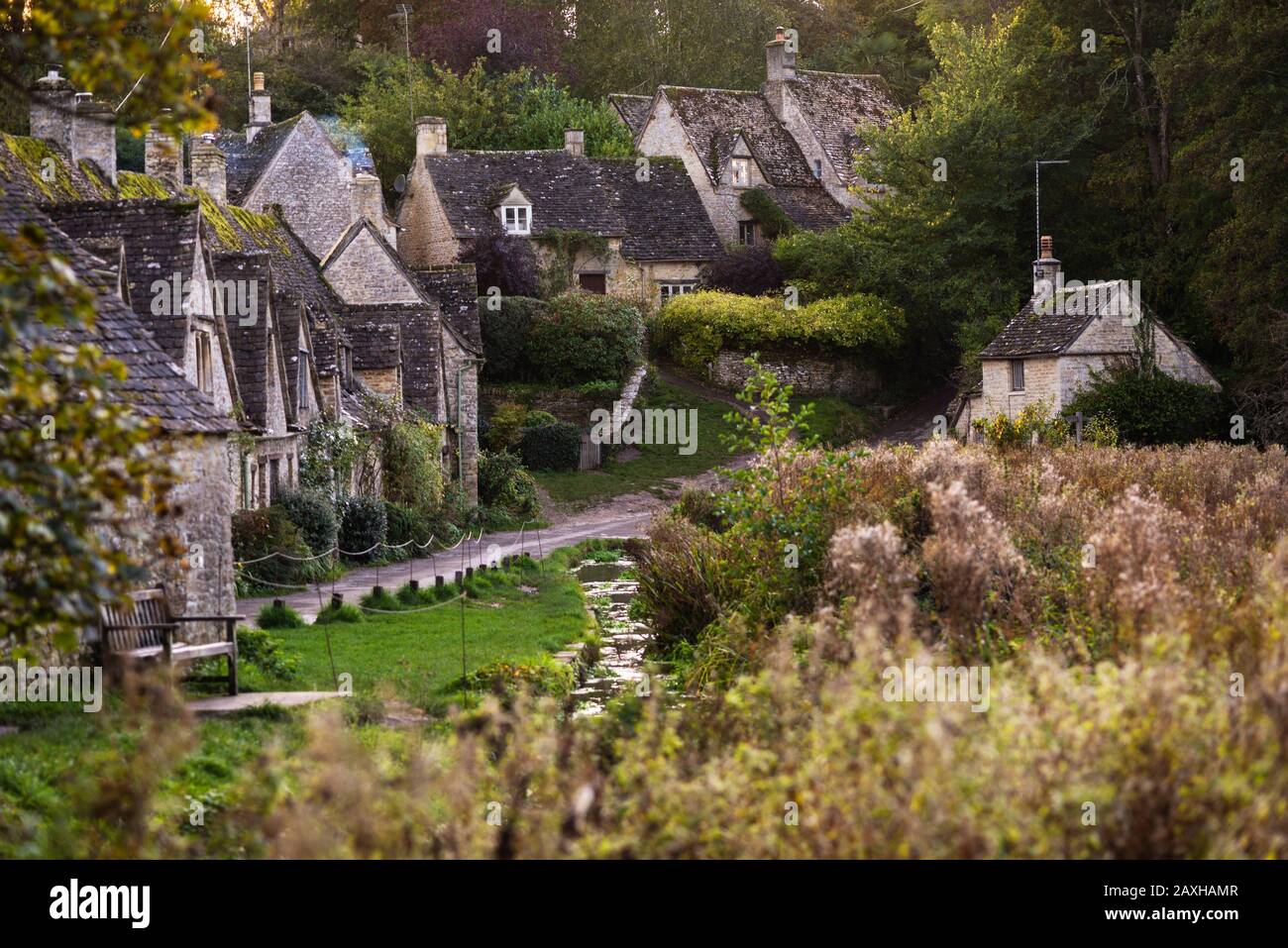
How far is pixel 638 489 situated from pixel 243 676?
30036mm

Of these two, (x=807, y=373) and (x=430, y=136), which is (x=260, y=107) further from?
(x=807, y=373)

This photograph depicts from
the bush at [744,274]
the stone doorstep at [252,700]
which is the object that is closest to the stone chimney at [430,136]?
the bush at [744,274]

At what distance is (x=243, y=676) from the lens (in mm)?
16578

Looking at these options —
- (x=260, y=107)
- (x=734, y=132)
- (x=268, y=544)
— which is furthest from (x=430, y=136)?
(x=268, y=544)

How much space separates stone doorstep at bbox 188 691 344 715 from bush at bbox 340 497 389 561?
1581 centimetres

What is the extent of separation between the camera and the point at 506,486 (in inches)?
1692

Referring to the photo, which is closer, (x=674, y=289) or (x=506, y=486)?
(x=506, y=486)

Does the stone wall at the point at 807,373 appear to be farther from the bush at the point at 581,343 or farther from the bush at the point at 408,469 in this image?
the bush at the point at 408,469

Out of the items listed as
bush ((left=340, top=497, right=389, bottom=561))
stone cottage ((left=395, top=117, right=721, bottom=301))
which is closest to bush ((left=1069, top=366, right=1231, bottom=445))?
bush ((left=340, top=497, right=389, bottom=561))

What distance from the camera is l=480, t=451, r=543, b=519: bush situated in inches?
1670

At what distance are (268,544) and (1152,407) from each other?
24638mm

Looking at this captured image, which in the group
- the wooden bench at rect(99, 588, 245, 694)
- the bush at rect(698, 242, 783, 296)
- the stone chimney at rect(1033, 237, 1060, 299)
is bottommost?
the wooden bench at rect(99, 588, 245, 694)

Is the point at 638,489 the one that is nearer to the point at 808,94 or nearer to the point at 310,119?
the point at 310,119

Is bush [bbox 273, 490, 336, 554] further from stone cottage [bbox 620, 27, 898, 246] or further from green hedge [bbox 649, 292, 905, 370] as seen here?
stone cottage [bbox 620, 27, 898, 246]
